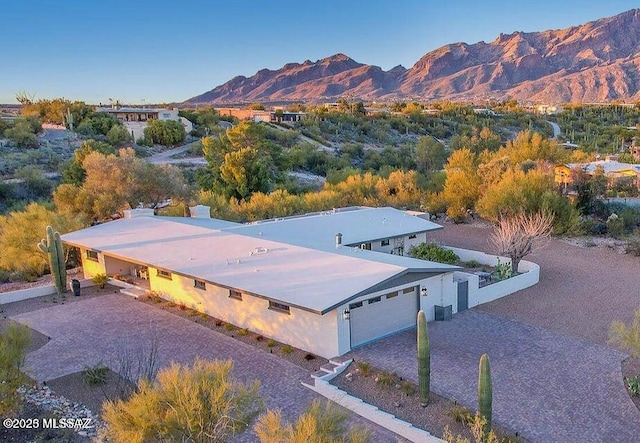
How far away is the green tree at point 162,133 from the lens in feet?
192

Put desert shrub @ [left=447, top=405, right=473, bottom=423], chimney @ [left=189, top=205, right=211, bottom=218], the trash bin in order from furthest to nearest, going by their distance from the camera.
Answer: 1. chimney @ [left=189, top=205, right=211, bottom=218]
2. the trash bin
3. desert shrub @ [left=447, top=405, right=473, bottom=423]

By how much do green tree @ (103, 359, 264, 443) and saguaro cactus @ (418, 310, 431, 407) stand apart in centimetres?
393

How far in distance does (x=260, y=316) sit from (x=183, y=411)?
7608mm

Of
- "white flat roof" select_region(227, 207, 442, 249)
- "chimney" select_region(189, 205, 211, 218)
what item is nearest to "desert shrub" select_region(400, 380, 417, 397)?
"white flat roof" select_region(227, 207, 442, 249)

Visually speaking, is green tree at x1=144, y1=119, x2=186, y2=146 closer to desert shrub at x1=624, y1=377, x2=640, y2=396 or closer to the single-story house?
the single-story house

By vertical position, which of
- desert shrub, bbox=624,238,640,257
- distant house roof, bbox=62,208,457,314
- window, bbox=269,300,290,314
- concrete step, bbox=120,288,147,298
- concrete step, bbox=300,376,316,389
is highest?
distant house roof, bbox=62,208,457,314

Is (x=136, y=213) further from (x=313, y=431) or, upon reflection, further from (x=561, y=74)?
(x=561, y=74)

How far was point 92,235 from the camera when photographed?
20.8 metres

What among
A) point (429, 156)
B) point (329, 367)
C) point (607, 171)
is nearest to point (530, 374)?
point (329, 367)

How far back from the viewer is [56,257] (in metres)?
18.7

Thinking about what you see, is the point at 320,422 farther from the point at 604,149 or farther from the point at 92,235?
the point at 604,149

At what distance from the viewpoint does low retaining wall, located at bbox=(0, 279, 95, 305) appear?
18.6 metres

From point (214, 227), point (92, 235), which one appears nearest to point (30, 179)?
point (92, 235)

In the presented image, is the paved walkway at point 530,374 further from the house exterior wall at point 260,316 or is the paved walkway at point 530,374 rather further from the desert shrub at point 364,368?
the house exterior wall at point 260,316
